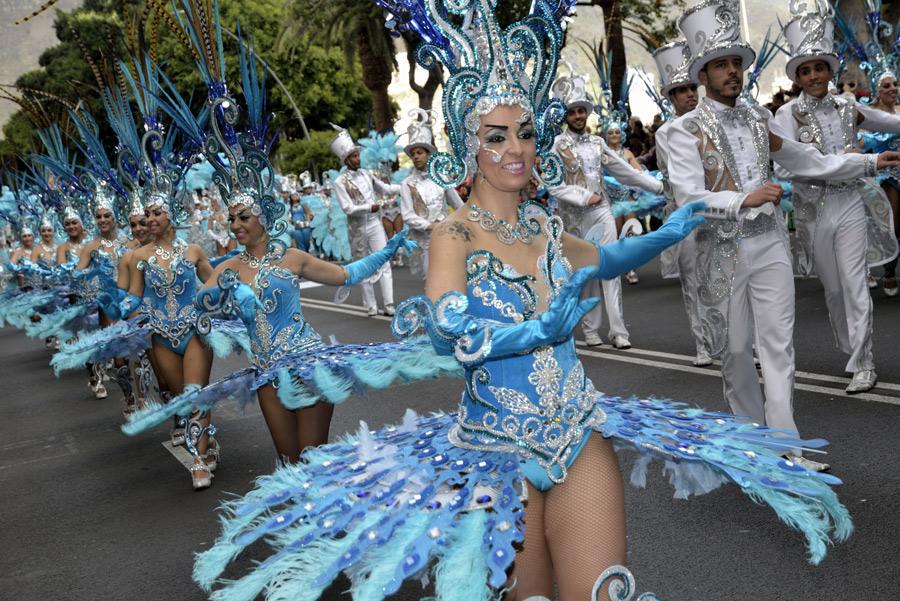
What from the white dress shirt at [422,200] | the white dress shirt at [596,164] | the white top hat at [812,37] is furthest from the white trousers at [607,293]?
the white dress shirt at [422,200]

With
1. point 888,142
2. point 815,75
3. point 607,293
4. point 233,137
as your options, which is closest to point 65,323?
point 607,293

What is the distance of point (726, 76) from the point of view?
5.66 metres

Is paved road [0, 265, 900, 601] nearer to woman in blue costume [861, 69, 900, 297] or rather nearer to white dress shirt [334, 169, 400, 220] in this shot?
woman in blue costume [861, 69, 900, 297]

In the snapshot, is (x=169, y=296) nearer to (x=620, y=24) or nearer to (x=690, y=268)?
(x=690, y=268)

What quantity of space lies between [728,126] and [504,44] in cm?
239

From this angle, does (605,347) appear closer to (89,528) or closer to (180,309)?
(180,309)

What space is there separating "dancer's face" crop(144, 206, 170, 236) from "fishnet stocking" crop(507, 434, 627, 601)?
19.7ft

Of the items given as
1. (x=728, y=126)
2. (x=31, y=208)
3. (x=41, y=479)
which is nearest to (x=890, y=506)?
(x=728, y=126)

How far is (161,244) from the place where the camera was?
28.3ft

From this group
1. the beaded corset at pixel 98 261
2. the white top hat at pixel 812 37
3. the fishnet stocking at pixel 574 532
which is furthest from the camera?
the beaded corset at pixel 98 261

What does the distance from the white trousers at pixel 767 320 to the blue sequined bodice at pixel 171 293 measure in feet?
13.8

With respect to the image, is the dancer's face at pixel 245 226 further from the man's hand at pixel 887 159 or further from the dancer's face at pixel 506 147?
the man's hand at pixel 887 159

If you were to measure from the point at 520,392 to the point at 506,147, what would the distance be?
0.81 meters

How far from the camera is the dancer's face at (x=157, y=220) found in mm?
8648
